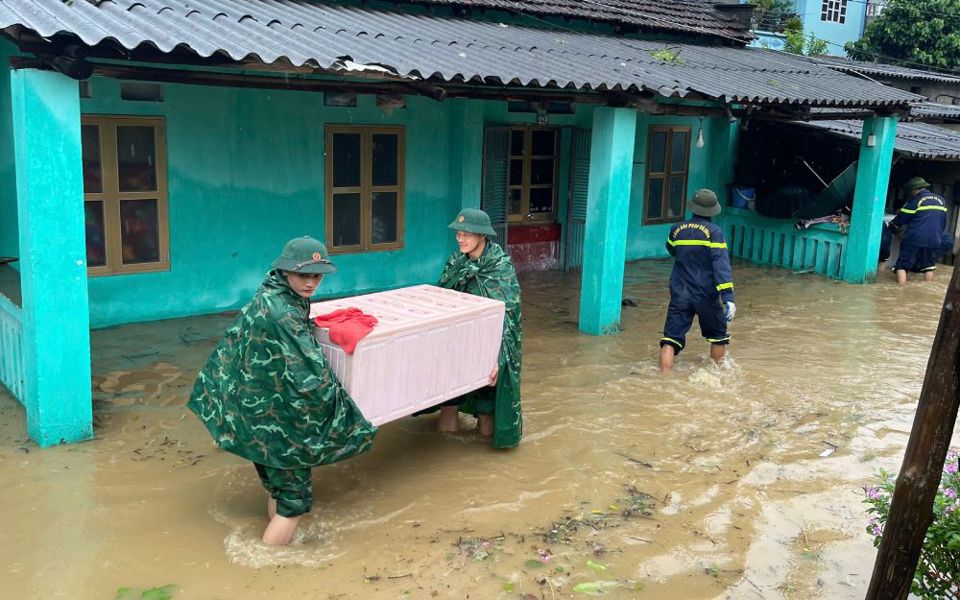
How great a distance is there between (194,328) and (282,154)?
84.4 inches

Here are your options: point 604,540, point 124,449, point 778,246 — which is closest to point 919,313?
point 778,246

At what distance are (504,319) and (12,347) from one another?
3557 mm

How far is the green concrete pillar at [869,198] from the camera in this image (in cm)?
1211

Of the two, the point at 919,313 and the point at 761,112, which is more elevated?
the point at 761,112

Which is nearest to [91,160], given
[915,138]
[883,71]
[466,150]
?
[466,150]

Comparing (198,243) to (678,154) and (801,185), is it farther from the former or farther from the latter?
(801,185)

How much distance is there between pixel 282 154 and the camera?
30.6ft

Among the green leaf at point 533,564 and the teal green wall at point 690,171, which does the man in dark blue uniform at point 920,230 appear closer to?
the teal green wall at point 690,171

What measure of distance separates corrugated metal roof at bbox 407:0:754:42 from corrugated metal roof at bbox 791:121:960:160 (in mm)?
2022

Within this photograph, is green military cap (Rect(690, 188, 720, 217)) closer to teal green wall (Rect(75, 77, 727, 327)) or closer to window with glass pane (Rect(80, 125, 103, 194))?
teal green wall (Rect(75, 77, 727, 327))

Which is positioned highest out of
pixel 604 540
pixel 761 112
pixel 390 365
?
pixel 761 112

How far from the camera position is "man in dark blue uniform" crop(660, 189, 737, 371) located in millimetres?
7594

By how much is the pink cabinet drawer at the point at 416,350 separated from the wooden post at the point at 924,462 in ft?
8.40

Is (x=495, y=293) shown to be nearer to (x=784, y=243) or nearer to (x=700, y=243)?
(x=700, y=243)
